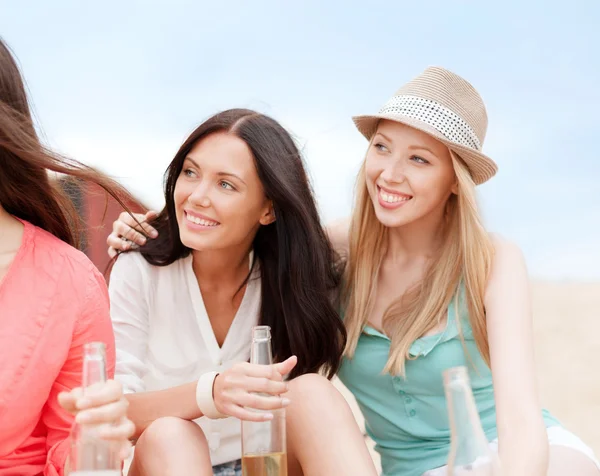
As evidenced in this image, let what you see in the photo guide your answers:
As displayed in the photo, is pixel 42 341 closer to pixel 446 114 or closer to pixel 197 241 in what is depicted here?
pixel 197 241

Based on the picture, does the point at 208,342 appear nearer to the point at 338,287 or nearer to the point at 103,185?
the point at 338,287

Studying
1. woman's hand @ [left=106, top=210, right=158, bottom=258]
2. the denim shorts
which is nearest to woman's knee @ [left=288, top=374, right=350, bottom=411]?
the denim shorts

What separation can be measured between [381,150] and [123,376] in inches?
44.2

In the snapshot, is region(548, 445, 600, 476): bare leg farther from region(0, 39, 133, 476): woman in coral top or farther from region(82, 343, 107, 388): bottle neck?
region(82, 343, 107, 388): bottle neck

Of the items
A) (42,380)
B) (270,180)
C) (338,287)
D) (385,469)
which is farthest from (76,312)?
(385,469)

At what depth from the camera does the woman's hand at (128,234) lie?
291 cm

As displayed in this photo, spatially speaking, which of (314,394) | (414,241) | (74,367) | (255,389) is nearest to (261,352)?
(255,389)

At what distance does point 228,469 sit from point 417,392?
2.20 ft

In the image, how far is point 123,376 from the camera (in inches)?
107

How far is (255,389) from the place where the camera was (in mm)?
2127

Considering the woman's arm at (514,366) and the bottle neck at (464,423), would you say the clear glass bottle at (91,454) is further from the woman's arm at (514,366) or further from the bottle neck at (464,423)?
the woman's arm at (514,366)

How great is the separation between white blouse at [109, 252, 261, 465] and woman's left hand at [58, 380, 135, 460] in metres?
1.02

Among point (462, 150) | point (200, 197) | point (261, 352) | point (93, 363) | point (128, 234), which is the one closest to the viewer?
point (93, 363)

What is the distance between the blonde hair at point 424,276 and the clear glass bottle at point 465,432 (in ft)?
3.08
